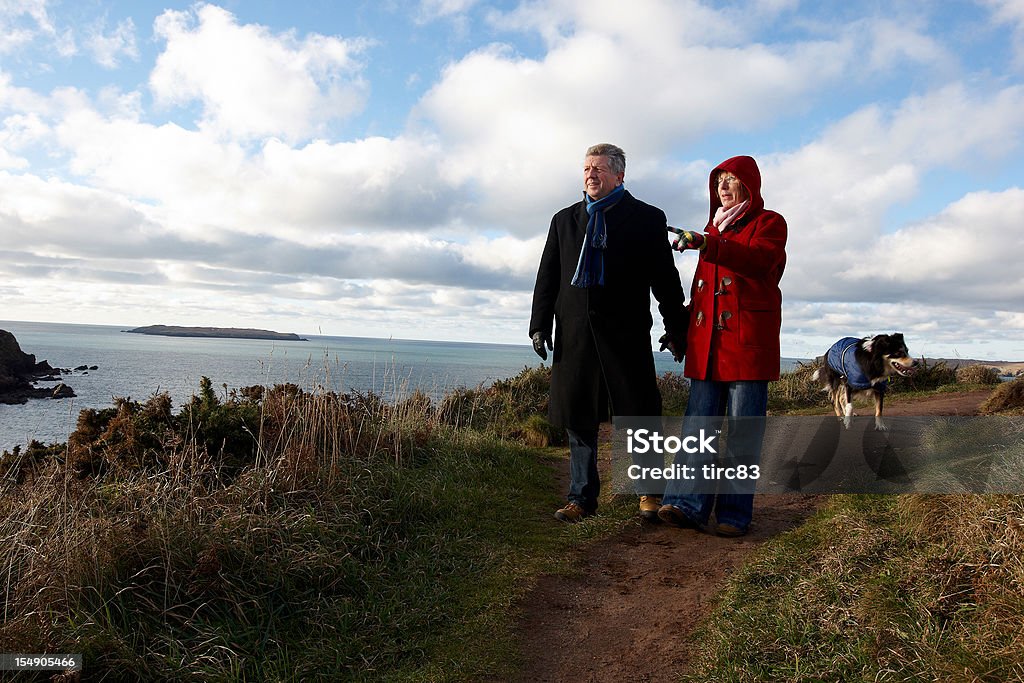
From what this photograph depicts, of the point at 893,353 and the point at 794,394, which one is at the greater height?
the point at 893,353

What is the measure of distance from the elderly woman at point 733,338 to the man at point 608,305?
30cm

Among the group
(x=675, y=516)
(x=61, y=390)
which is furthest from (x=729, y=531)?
(x=61, y=390)

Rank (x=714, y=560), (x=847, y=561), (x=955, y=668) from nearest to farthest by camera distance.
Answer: (x=955, y=668) → (x=847, y=561) → (x=714, y=560)

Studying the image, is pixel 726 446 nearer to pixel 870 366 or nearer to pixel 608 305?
pixel 608 305

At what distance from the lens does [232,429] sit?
5.78 meters

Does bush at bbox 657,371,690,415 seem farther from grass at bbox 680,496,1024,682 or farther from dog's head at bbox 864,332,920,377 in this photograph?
grass at bbox 680,496,1024,682

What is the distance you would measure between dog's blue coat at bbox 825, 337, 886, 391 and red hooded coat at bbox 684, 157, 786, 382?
306 centimetres

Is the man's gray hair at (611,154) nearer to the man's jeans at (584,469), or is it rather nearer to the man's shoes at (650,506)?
the man's jeans at (584,469)

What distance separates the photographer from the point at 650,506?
5.15 m

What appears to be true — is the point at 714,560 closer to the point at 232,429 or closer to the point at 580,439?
the point at 580,439

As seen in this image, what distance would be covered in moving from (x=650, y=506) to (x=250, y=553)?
282cm

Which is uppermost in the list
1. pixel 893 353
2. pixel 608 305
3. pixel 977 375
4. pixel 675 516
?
pixel 608 305

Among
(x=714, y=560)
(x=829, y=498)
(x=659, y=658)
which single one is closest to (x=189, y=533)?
(x=659, y=658)

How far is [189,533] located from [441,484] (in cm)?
232
